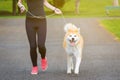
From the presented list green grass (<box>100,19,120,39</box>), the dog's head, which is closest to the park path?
the dog's head

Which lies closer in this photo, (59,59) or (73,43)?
(73,43)

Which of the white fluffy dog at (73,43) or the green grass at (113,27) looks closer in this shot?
the white fluffy dog at (73,43)

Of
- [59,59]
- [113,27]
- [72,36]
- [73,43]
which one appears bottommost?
[113,27]

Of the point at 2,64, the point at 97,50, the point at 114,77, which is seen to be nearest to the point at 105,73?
the point at 114,77

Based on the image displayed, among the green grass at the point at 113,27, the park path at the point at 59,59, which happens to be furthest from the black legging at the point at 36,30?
the green grass at the point at 113,27

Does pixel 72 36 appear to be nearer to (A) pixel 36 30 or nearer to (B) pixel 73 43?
(B) pixel 73 43

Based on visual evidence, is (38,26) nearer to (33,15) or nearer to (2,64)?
(33,15)

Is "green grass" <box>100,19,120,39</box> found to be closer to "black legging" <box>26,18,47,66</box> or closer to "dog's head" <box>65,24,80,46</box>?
"dog's head" <box>65,24,80,46</box>

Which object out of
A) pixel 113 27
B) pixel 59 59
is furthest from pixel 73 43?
pixel 113 27

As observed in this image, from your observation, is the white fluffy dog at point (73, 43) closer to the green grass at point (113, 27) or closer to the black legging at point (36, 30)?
the black legging at point (36, 30)

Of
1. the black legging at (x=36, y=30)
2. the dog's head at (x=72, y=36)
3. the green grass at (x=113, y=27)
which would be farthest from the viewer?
the green grass at (x=113, y=27)

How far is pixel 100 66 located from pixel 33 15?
232cm

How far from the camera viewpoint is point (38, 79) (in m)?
9.63

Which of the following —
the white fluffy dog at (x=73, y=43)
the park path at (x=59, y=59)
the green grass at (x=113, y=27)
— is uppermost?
the white fluffy dog at (x=73, y=43)
